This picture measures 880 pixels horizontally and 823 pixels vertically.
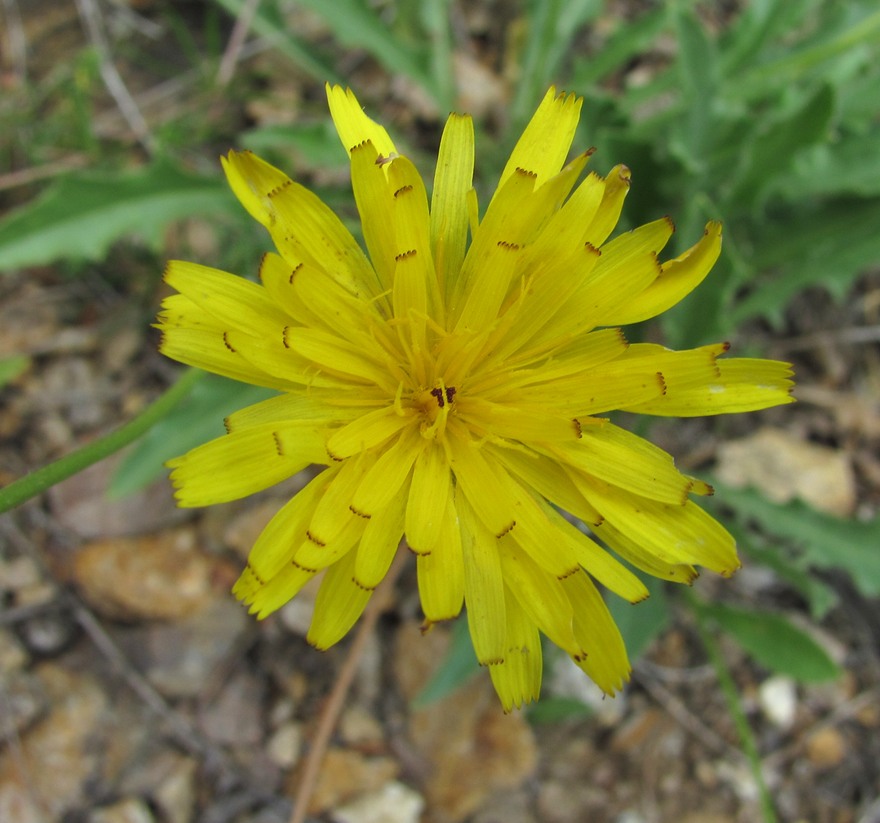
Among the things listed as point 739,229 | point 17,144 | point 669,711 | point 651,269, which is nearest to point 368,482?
point 651,269

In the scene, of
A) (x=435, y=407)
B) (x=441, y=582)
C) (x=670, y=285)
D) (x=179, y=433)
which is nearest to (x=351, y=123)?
(x=435, y=407)

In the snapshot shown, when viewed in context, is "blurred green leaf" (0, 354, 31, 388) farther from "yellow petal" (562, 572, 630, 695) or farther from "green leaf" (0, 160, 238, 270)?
"yellow petal" (562, 572, 630, 695)

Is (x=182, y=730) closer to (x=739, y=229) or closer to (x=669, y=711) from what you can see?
(x=669, y=711)

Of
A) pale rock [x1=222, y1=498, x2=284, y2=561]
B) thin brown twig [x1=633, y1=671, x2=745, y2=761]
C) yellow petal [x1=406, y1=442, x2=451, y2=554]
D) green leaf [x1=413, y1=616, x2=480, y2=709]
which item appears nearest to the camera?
yellow petal [x1=406, y1=442, x2=451, y2=554]

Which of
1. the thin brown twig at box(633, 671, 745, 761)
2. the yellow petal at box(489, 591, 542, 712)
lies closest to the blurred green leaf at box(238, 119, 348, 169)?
the yellow petal at box(489, 591, 542, 712)

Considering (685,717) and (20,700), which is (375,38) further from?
(685,717)
